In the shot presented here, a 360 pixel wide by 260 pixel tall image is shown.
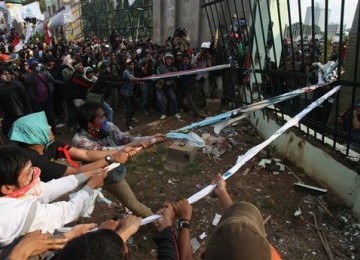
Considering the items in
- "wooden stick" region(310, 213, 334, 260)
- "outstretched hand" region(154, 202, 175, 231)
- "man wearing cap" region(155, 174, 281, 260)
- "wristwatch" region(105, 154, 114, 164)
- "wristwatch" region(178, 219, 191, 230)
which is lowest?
"wooden stick" region(310, 213, 334, 260)

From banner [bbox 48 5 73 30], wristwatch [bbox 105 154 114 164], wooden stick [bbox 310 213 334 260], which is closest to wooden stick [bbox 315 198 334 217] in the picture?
wooden stick [bbox 310 213 334 260]

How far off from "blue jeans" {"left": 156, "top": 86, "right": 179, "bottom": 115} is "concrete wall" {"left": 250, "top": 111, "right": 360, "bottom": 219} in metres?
3.24

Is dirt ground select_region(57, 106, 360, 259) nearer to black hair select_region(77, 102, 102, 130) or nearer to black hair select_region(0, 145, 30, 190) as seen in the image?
black hair select_region(77, 102, 102, 130)

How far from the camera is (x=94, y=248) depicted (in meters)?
1.21

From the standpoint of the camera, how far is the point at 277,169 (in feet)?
15.4

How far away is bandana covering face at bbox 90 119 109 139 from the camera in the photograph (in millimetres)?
3260

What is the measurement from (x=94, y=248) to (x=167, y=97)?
23.6 ft

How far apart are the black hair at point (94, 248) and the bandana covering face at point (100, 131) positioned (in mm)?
2085

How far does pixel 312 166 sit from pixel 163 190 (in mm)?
2133

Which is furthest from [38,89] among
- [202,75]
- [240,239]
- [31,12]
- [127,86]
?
[31,12]

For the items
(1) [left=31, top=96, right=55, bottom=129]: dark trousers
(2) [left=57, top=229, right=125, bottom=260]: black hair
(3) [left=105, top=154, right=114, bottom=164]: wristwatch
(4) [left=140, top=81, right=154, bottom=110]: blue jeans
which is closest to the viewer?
(2) [left=57, top=229, right=125, bottom=260]: black hair

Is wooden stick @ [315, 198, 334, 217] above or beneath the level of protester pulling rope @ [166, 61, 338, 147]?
beneath

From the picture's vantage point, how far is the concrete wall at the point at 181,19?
12969 millimetres

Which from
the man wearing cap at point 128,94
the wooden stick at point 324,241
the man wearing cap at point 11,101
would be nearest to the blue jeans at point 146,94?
the man wearing cap at point 128,94
